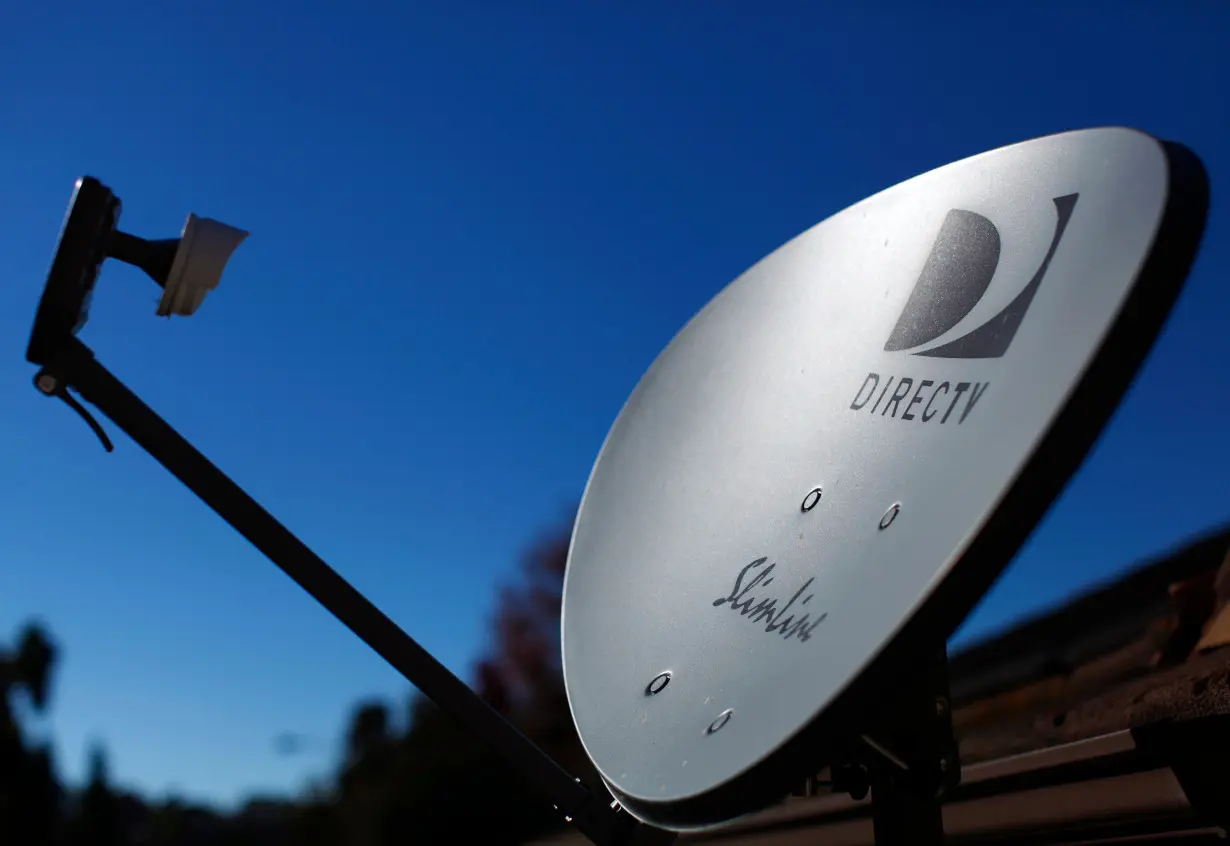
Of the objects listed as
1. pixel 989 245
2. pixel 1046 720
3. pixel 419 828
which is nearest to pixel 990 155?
pixel 989 245

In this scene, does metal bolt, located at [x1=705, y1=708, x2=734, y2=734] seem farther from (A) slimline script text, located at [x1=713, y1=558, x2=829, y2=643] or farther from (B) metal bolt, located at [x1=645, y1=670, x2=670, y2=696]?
(B) metal bolt, located at [x1=645, y1=670, x2=670, y2=696]

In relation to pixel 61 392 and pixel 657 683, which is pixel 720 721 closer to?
pixel 657 683

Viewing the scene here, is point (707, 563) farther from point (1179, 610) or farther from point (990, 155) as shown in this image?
point (1179, 610)

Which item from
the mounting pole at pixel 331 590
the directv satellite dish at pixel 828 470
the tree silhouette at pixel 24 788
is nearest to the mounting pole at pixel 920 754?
the directv satellite dish at pixel 828 470

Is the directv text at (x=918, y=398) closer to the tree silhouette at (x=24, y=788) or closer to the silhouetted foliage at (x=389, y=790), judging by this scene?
the silhouetted foliage at (x=389, y=790)

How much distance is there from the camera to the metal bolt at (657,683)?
1.72m

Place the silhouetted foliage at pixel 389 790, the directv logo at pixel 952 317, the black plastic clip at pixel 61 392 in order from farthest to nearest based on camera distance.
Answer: the silhouetted foliage at pixel 389 790
the black plastic clip at pixel 61 392
the directv logo at pixel 952 317

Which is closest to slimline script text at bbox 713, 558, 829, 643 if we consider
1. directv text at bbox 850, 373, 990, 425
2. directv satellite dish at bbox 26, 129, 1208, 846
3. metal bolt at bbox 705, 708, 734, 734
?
directv satellite dish at bbox 26, 129, 1208, 846

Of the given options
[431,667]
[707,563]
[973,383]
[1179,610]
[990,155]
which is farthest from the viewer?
[1179,610]

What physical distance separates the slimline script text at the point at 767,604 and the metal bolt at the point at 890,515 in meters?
0.14

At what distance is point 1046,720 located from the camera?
129 inches

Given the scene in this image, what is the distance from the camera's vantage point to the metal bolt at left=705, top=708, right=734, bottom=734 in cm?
139

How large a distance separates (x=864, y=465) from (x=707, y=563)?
464 mm

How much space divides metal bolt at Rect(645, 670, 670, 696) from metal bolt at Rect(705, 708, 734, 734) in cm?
30
